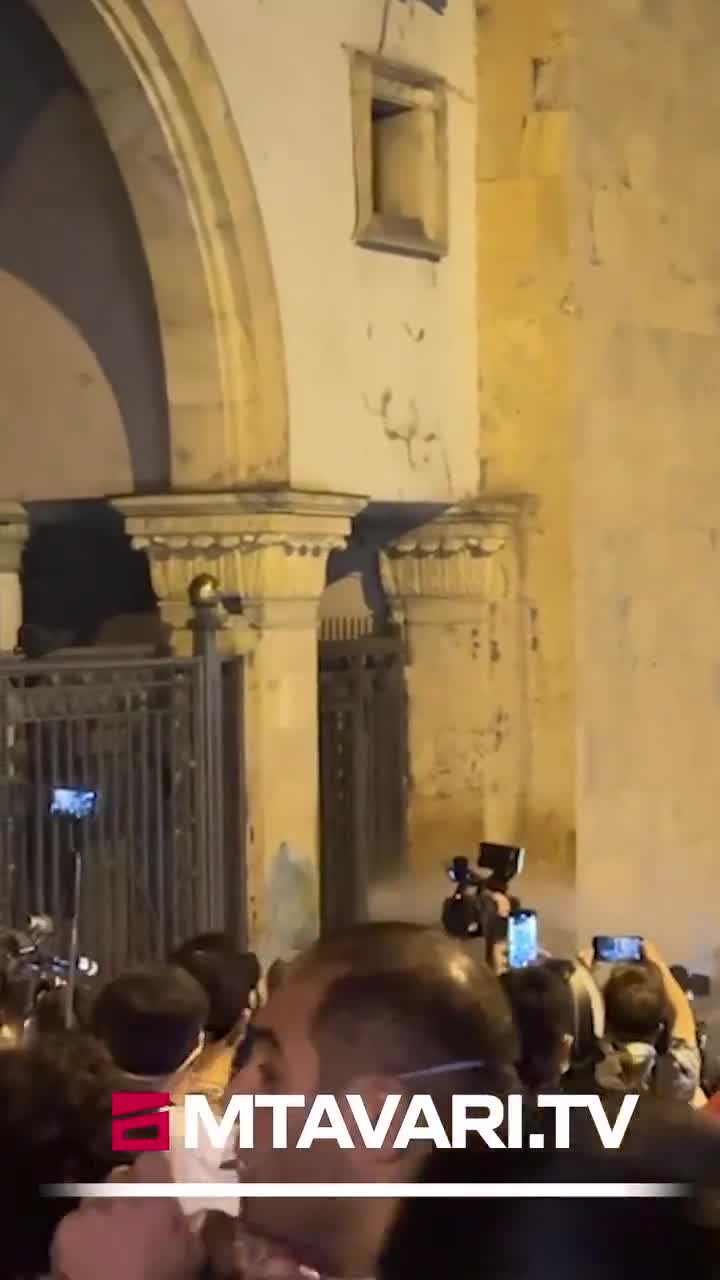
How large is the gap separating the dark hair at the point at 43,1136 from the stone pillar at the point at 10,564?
14.4ft

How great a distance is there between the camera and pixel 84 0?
226 inches

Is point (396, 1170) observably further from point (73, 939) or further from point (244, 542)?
point (244, 542)

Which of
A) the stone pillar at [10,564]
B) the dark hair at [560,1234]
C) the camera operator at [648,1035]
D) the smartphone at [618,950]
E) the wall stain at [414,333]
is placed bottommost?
the camera operator at [648,1035]

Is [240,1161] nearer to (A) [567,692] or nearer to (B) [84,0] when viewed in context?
(B) [84,0]

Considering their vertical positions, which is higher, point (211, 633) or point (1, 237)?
point (1, 237)

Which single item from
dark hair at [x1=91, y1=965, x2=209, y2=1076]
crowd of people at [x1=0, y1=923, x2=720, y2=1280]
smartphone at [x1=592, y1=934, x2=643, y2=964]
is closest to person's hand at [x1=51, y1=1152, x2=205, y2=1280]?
crowd of people at [x1=0, y1=923, x2=720, y2=1280]

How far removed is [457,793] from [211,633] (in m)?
→ 1.58

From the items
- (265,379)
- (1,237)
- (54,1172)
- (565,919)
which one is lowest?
(565,919)

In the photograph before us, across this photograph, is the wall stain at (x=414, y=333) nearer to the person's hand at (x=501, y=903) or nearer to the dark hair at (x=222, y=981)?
the person's hand at (x=501, y=903)

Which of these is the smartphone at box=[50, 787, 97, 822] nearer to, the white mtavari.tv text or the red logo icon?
the red logo icon

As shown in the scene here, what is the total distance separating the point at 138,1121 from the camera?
2383 mm

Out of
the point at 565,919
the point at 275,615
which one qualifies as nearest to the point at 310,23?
the point at 275,615

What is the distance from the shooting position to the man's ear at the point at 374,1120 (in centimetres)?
181

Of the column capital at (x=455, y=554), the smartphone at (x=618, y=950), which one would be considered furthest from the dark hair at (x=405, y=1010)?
the column capital at (x=455, y=554)
